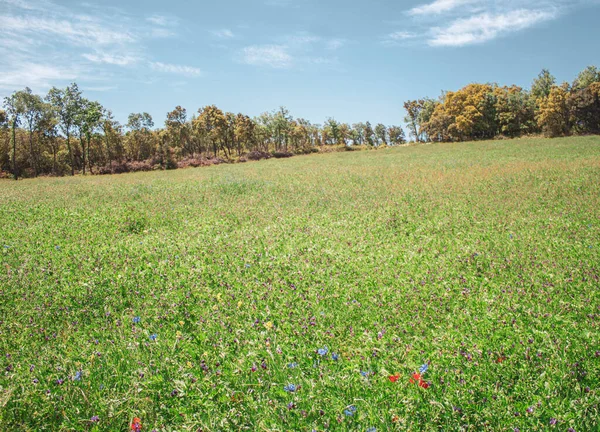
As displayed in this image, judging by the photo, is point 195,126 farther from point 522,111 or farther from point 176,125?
point 522,111

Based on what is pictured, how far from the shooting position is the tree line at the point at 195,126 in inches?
2274

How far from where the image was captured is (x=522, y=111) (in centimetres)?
7550

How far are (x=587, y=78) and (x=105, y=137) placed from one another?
4355 inches

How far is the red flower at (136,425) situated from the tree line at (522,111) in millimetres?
82710

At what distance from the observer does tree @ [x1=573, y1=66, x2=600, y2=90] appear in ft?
236

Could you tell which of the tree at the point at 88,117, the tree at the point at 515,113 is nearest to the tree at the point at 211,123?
the tree at the point at 88,117

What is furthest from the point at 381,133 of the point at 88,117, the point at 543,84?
the point at 88,117

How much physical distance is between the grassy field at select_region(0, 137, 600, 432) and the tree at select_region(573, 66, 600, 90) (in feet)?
285

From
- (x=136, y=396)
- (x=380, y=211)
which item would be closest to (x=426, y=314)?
(x=136, y=396)

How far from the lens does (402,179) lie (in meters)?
24.5

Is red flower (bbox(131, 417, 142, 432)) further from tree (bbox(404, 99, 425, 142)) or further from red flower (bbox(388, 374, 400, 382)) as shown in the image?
tree (bbox(404, 99, 425, 142))

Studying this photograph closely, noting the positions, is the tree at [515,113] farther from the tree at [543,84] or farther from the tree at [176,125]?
the tree at [176,125]

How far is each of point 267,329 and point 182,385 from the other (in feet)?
5.35

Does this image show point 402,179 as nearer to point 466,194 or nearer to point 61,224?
point 466,194
